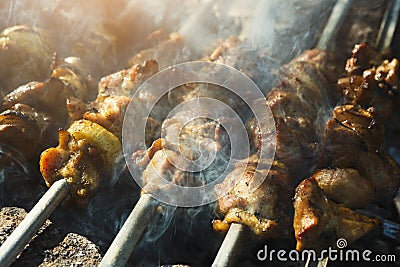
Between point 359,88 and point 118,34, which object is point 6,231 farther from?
point 359,88

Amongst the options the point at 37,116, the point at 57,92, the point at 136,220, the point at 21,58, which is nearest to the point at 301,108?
the point at 136,220

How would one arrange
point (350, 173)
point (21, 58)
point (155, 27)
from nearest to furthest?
point (350, 173) → point (21, 58) → point (155, 27)

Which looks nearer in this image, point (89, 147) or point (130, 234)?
point (130, 234)

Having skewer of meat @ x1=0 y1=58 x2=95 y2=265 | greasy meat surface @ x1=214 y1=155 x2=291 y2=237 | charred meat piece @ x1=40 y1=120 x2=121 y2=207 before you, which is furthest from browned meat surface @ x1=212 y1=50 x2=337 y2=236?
skewer of meat @ x1=0 y1=58 x2=95 y2=265

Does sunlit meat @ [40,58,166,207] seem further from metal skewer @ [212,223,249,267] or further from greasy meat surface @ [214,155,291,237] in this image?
metal skewer @ [212,223,249,267]

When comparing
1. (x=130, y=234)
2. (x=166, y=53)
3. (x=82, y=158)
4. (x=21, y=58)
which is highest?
(x=21, y=58)

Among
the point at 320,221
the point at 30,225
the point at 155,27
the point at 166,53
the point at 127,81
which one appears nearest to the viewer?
the point at 30,225

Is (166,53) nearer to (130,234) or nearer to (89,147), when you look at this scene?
(89,147)
